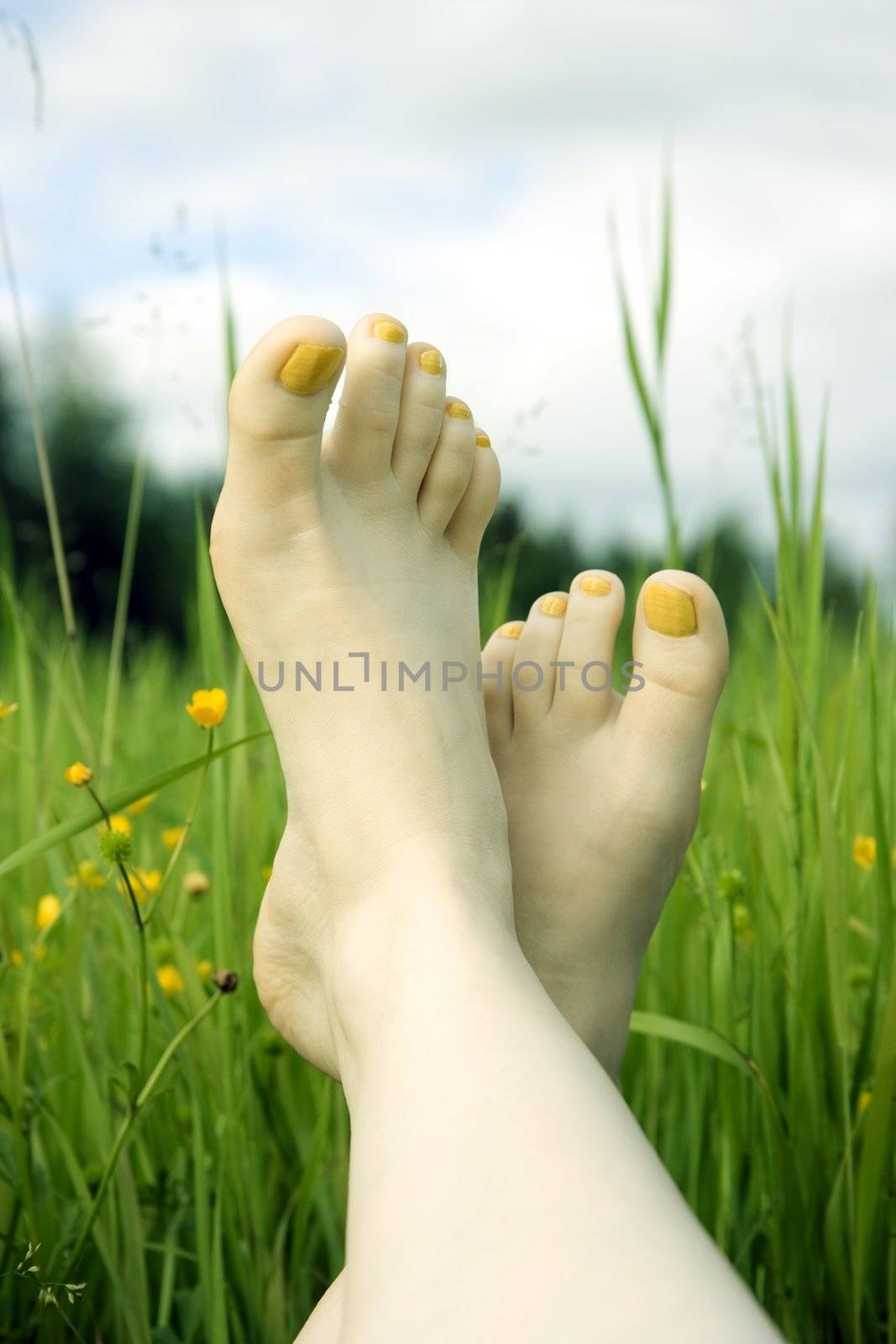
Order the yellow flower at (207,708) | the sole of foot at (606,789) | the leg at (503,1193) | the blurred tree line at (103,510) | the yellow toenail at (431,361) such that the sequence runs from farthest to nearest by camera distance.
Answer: the blurred tree line at (103,510) → the yellow toenail at (431,361) → the sole of foot at (606,789) → the yellow flower at (207,708) → the leg at (503,1193)

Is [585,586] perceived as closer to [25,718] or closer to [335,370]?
[335,370]

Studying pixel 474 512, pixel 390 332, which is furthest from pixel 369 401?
pixel 474 512

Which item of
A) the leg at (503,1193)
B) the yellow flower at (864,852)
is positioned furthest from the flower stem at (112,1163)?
the yellow flower at (864,852)

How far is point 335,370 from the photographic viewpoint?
0.96 metres

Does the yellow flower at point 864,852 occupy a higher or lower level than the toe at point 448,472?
lower

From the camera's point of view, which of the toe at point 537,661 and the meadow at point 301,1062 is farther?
the toe at point 537,661

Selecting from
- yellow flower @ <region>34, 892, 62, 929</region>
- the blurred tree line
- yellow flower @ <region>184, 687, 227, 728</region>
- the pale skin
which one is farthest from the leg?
the blurred tree line

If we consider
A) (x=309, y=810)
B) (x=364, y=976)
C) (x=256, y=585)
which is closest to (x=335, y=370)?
(x=256, y=585)

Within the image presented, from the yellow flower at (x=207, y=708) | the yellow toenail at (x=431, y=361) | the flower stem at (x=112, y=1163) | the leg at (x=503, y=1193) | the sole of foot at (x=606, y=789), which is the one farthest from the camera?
the yellow toenail at (x=431, y=361)

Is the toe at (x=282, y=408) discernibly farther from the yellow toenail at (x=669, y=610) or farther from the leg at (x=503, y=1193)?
the leg at (x=503, y=1193)

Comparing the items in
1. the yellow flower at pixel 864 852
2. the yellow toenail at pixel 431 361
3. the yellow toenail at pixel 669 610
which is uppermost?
the yellow toenail at pixel 431 361

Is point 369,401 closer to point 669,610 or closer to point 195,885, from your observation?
point 669,610

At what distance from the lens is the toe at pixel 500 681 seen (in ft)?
3.86

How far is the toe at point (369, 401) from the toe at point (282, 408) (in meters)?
0.07
